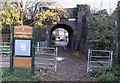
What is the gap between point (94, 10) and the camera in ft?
60.6

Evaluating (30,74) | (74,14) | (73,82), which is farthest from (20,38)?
(74,14)

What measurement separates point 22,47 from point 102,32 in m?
7.69

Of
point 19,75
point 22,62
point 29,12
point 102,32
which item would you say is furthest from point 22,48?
point 29,12

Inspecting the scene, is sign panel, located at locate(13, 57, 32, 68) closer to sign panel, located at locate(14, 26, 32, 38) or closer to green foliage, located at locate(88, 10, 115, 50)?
sign panel, located at locate(14, 26, 32, 38)

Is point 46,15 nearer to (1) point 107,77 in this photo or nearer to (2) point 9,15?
(2) point 9,15

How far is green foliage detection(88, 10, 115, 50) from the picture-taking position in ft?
45.4

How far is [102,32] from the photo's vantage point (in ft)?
48.3

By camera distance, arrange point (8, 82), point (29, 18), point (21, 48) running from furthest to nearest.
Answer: point (29, 18), point (21, 48), point (8, 82)

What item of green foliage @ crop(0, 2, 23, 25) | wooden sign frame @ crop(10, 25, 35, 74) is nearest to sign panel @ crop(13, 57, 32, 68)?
wooden sign frame @ crop(10, 25, 35, 74)

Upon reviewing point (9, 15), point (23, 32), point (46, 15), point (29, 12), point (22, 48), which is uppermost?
point (29, 12)

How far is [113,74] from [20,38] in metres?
3.63

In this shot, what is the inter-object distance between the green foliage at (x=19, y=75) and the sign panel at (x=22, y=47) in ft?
2.03

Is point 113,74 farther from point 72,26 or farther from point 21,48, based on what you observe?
point 72,26

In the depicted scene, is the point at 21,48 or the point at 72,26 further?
the point at 72,26
